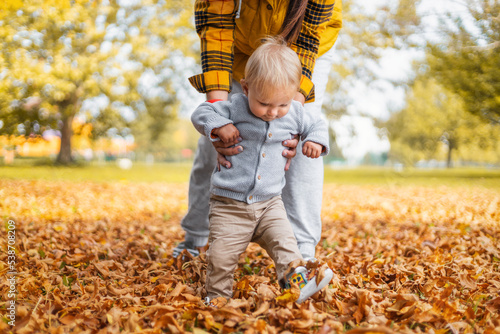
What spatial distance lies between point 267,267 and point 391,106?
1820cm

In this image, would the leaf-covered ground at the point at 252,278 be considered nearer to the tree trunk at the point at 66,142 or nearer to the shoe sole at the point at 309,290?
the shoe sole at the point at 309,290

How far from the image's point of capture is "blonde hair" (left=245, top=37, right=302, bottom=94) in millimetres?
1964

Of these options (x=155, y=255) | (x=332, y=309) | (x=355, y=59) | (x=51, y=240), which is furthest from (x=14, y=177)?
(x=355, y=59)

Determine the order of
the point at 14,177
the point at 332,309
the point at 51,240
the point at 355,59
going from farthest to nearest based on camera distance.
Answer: the point at 355,59, the point at 14,177, the point at 51,240, the point at 332,309

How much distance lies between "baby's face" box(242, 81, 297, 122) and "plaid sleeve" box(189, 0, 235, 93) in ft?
1.04

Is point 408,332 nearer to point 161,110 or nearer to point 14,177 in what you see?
point 14,177

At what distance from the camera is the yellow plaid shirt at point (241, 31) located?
92.1 inches

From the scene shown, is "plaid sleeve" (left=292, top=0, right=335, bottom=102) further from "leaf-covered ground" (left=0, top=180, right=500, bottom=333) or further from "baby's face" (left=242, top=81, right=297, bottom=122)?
"leaf-covered ground" (left=0, top=180, right=500, bottom=333)

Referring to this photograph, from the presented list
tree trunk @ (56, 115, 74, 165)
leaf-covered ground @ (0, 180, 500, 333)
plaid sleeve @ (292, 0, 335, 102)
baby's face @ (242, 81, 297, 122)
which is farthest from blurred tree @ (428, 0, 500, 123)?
tree trunk @ (56, 115, 74, 165)

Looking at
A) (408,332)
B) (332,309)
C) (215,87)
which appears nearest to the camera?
(408,332)

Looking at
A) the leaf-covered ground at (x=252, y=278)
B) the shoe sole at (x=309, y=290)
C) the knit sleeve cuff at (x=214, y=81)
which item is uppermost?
the knit sleeve cuff at (x=214, y=81)

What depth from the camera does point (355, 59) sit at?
1437 cm

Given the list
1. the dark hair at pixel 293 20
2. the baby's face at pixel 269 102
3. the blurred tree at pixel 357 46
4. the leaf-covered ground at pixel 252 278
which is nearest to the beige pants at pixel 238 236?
the leaf-covered ground at pixel 252 278

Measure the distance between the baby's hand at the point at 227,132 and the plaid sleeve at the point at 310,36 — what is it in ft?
1.78
